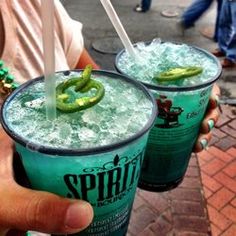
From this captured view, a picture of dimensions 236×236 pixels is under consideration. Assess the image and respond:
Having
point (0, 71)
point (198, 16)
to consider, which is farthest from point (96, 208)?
point (198, 16)

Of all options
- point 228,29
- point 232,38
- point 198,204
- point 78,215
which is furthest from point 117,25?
point 228,29

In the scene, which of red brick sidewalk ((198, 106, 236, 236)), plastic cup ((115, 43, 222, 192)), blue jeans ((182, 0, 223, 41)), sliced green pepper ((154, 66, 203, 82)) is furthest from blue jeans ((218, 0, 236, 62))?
sliced green pepper ((154, 66, 203, 82))

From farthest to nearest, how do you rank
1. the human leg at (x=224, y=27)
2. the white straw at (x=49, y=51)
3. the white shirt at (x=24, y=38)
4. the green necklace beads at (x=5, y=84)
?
1. the human leg at (x=224, y=27)
2. the white shirt at (x=24, y=38)
3. the green necklace beads at (x=5, y=84)
4. the white straw at (x=49, y=51)

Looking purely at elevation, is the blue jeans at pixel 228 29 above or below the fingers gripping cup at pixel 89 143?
below

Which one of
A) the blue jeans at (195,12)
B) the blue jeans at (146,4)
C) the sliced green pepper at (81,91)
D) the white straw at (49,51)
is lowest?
the blue jeans at (146,4)

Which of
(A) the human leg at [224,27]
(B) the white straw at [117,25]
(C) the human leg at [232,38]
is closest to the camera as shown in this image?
(B) the white straw at [117,25]

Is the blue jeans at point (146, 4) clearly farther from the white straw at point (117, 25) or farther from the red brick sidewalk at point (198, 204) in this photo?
the white straw at point (117, 25)

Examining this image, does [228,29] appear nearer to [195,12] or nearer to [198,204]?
[195,12]

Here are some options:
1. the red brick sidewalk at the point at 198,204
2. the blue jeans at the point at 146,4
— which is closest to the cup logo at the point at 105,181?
the red brick sidewalk at the point at 198,204
